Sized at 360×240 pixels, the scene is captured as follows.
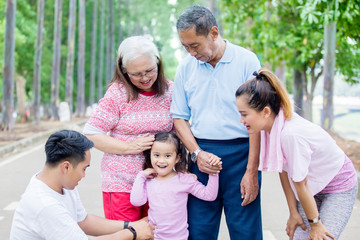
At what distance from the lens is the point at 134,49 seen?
11.4ft

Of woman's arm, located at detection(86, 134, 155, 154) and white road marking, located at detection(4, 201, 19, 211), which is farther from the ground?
woman's arm, located at detection(86, 134, 155, 154)

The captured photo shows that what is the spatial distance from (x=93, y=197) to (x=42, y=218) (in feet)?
14.5

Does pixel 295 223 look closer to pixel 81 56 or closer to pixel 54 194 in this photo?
pixel 54 194

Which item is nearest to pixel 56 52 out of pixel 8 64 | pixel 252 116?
pixel 8 64

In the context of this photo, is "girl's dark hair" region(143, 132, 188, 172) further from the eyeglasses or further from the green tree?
the green tree

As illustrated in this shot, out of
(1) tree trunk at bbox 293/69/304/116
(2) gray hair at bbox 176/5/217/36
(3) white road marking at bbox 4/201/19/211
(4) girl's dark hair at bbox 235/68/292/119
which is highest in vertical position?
(2) gray hair at bbox 176/5/217/36

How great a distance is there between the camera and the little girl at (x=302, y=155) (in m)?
3.06

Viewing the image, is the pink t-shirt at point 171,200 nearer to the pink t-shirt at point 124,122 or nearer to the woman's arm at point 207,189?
the woman's arm at point 207,189

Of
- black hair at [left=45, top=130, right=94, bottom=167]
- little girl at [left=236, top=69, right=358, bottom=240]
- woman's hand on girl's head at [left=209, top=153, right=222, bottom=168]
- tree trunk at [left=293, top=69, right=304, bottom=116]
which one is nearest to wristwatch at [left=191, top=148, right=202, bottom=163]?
woman's hand on girl's head at [left=209, top=153, right=222, bottom=168]

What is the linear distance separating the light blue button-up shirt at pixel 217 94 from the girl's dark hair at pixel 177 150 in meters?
0.15

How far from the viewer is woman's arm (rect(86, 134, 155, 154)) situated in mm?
3543

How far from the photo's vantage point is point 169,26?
63.0m

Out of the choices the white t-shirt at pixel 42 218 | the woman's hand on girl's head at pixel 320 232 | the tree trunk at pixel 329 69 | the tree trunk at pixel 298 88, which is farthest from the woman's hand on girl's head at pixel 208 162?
the tree trunk at pixel 298 88

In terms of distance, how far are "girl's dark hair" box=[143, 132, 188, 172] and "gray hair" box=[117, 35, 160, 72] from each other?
1.74 feet
